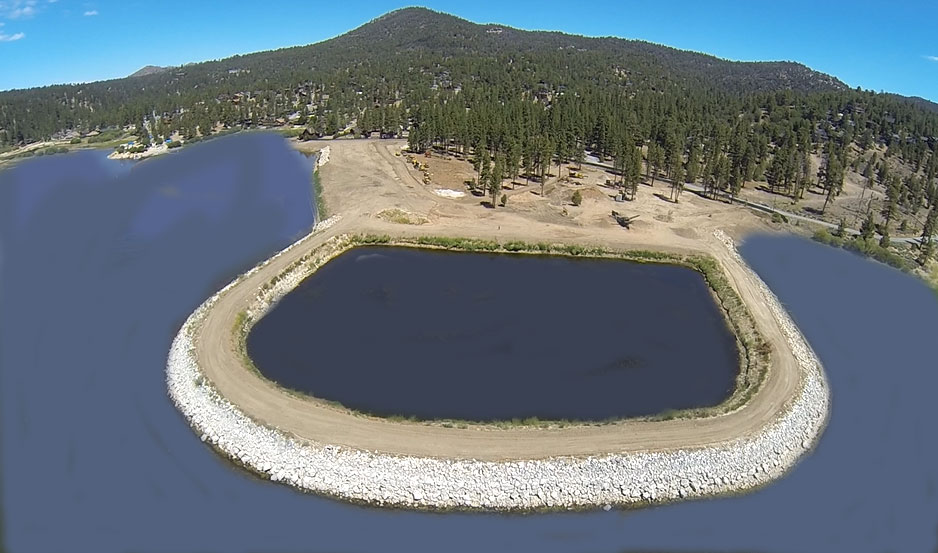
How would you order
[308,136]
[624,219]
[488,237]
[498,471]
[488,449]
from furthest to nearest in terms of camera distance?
[308,136]
[624,219]
[488,237]
[488,449]
[498,471]

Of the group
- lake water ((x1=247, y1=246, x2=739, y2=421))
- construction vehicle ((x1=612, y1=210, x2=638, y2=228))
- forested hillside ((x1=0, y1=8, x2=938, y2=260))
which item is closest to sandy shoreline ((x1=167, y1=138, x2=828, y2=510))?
lake water ((x1=247, y1=246, x2=739, y2=421))

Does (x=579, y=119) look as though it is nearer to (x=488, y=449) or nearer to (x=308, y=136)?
(x=308, y=136)

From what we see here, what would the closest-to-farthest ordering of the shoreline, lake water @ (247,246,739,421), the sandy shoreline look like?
the sandy shoreline
the shoreline
lake water @ (247,246,739,421)

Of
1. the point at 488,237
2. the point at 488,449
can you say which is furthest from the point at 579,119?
the point at 488,449

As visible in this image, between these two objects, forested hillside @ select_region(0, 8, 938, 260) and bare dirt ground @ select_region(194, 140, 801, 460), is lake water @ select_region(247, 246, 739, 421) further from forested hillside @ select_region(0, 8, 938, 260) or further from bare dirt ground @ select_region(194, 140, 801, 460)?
forested hillside @ select_region(0, 8, 938, 260)

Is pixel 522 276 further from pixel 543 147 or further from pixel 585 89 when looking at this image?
pixel 585 89

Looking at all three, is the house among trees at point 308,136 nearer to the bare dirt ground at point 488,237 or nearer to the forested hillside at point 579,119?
the forested hillside at point 579,119
